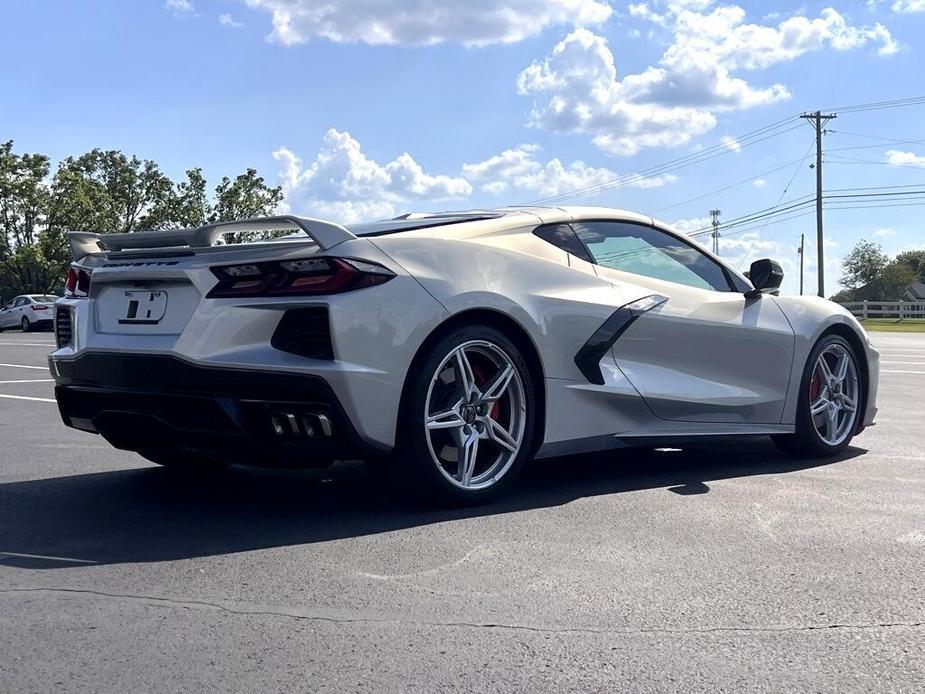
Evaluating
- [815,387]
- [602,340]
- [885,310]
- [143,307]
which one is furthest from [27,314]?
[885,310]

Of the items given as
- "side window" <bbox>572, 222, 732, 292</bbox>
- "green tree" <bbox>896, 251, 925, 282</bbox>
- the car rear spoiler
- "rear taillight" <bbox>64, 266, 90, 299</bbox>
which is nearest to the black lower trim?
"side window" <bbox>572, 222, 732, 292</bbox>

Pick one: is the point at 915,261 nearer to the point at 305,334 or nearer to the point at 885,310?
the point at 885,310

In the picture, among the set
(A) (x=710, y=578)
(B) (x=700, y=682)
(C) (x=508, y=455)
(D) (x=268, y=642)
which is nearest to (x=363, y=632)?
(D) (x=268, y=642)

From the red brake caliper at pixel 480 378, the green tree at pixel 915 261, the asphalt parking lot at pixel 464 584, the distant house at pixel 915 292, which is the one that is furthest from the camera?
the green tree at pixel 915 261

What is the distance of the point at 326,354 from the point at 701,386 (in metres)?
2.38

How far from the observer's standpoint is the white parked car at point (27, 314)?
38.1m

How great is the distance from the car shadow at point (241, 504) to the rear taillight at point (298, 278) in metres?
0.95

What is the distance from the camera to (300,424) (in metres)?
4.07

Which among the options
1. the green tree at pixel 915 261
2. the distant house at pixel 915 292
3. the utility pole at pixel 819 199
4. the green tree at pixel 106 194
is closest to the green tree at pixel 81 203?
the green tree at pixel 106 194

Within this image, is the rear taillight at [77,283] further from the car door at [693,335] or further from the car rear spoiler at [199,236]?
the car door at [693,335]

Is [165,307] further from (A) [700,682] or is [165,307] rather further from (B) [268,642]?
(A) [700,682]

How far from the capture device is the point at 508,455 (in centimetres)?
467

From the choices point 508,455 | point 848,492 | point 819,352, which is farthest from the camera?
point 819,352

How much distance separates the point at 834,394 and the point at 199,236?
4081 mm
